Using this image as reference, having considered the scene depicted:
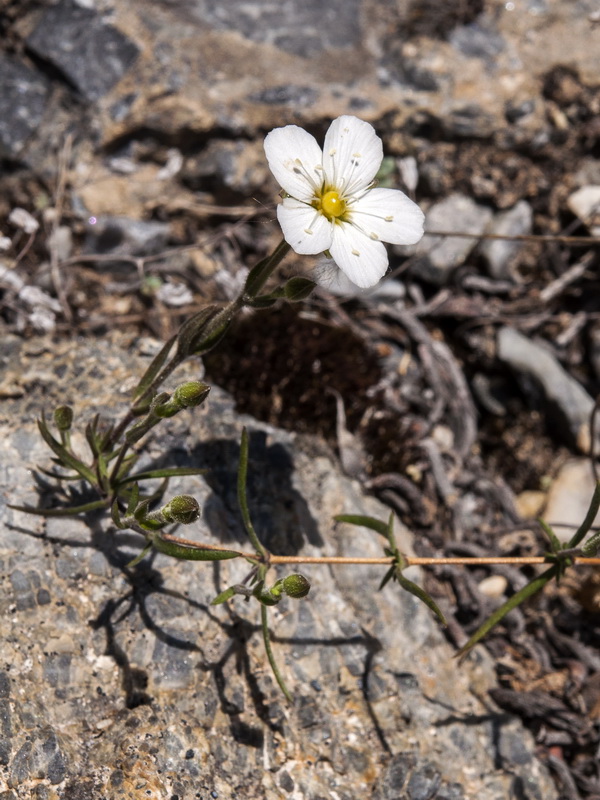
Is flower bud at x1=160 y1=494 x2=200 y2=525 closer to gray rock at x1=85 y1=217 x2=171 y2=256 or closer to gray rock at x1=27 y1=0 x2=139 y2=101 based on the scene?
gray rock at x1=85 y1=217 x2=171 y2=256

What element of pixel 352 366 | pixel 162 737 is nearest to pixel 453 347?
pixel 352 366

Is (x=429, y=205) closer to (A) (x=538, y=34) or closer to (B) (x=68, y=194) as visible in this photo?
(A) (x=538, y=34)

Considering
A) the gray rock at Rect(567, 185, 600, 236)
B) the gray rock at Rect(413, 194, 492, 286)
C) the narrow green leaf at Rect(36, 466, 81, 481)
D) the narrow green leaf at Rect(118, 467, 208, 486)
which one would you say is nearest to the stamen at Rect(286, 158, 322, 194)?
the narrow green leaf at Rect(118, 467, 208, 486)

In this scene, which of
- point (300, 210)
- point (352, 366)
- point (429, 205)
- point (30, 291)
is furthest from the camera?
point (429, 205)

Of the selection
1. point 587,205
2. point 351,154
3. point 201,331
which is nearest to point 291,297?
point 201,331

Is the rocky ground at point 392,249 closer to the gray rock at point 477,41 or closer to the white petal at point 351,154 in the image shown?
the gray rock at point 477,41
